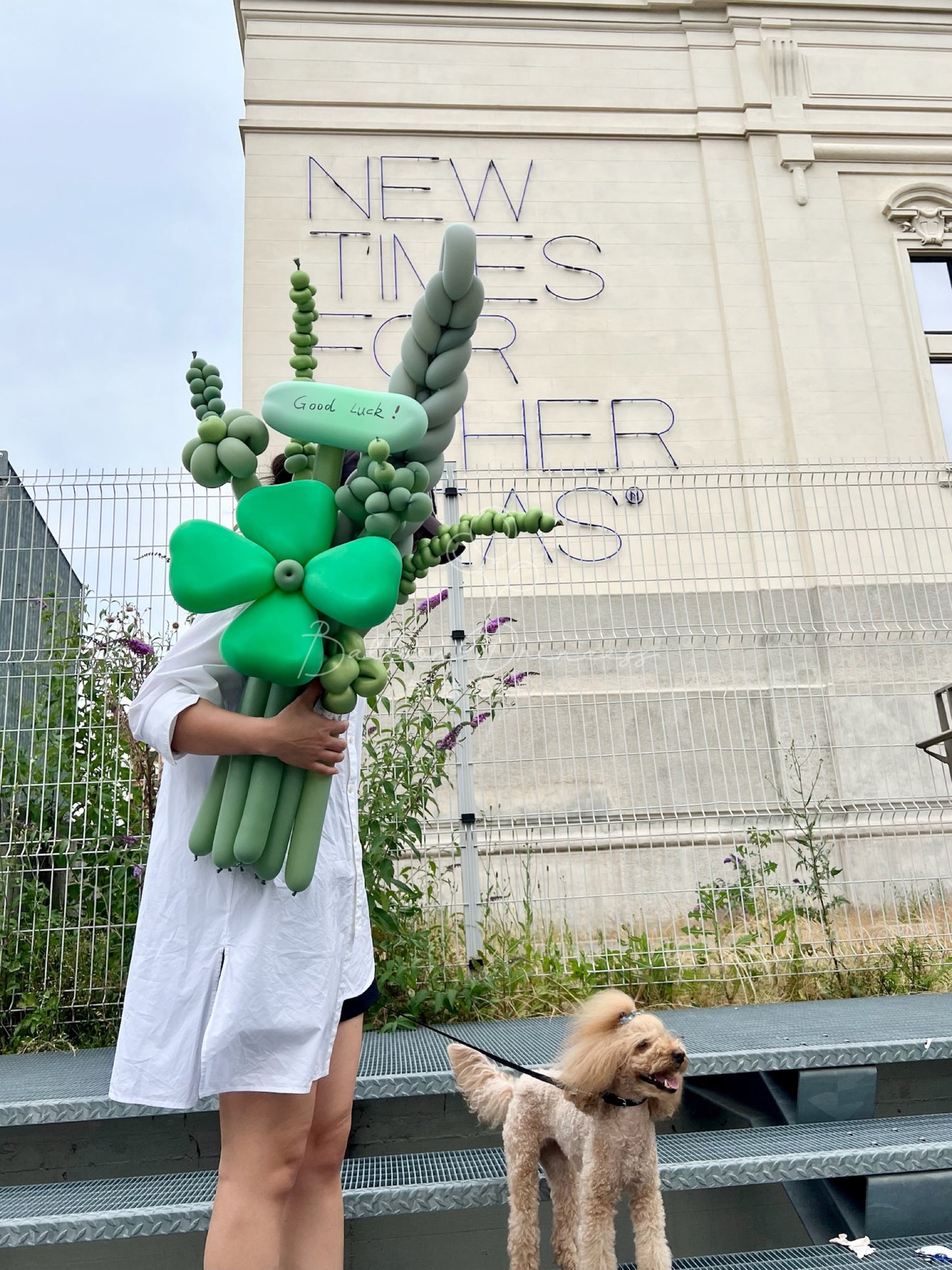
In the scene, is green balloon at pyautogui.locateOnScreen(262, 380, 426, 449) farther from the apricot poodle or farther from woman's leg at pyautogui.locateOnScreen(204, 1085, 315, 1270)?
the apricot poodle

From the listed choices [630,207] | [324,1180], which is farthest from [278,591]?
[630,207]

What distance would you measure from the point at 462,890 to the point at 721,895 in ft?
4.01

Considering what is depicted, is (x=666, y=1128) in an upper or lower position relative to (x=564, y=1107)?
lower

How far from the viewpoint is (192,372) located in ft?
5.00

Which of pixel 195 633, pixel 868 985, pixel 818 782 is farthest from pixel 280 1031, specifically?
pixel 818 782

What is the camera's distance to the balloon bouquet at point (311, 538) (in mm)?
1334

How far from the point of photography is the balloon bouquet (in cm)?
133

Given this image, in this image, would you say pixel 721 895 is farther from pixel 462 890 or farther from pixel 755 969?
pixel 462 890

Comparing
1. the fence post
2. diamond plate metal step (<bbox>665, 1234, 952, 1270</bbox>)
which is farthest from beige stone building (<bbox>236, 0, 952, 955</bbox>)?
diamond plate metal step (<bbox>665, 1234, 952, 1270</bbox>)

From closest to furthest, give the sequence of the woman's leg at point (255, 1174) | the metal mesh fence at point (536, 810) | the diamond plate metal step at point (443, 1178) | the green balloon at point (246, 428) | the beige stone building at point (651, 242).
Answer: the woman's leg at point (255, 1174), the green balloon at point (246, 428), the diamond plate metal step at point (443, 1178), the metal mesh fence at point (536, 810), the beige stone building at point (651, 242)

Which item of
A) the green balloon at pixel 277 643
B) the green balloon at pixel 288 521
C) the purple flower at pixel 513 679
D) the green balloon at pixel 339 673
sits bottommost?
the green balloon at pixel 339 673

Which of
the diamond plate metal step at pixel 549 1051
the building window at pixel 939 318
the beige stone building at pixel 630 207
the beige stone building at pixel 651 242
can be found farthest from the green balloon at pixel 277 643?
the building window at pixel 939 318

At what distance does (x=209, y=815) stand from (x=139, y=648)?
248cm

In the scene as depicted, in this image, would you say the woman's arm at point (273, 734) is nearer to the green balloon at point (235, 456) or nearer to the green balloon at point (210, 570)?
the green balloon at point (210, 570)
